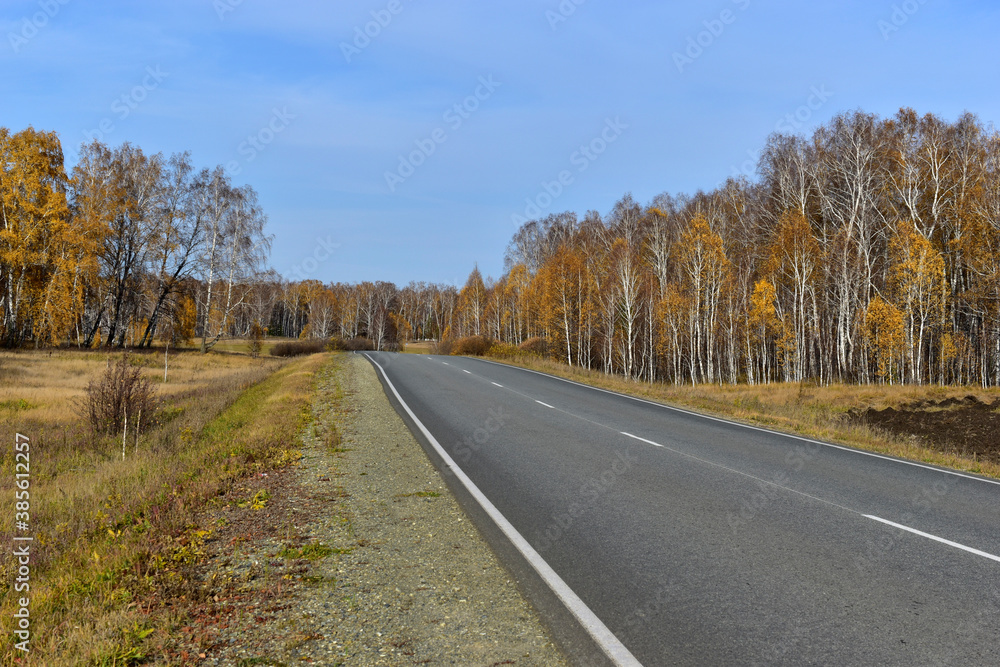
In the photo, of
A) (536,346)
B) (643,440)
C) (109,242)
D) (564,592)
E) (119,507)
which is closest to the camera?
(564,592)

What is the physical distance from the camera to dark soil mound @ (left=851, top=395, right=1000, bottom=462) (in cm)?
1647

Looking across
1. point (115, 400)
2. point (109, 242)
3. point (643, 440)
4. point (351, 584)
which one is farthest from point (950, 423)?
point (109, 242)

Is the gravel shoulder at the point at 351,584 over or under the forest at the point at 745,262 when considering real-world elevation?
under

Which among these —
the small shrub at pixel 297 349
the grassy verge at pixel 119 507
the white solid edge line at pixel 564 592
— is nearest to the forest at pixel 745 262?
the small shrub at pixel 297 349

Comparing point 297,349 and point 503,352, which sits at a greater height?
point 503,352

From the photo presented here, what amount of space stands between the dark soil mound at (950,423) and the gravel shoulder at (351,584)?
15422mm

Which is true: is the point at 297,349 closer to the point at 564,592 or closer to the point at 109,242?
the point at 109,242

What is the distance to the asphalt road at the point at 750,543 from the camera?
11.7 feet

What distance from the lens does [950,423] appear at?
786 inches

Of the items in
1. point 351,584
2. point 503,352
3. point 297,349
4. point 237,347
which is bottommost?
point 237,347

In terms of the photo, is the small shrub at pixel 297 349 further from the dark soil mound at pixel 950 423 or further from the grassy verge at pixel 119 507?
the dark soil mound at pixel 950 423

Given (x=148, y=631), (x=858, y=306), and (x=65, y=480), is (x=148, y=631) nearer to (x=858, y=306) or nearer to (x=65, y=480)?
(x=65, y=480)

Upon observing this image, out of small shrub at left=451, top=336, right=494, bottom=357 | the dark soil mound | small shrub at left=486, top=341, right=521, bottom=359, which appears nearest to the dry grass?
small shrub at left=451, top=336, right=494, bottom=357

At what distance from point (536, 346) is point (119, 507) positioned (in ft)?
139
